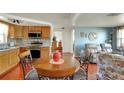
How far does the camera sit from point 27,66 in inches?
80.2

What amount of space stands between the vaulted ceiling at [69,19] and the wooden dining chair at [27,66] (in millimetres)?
449

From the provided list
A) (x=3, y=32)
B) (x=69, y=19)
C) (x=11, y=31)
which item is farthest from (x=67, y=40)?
(x=3, y=32)

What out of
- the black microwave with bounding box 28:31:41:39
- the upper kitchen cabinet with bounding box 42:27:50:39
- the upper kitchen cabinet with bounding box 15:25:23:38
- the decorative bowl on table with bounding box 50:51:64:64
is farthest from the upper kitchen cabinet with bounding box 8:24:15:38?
the decorative bowl on table with bounding box 50:51:64:64

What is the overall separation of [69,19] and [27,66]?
91 centimetres

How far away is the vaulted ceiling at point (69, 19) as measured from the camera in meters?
1.56

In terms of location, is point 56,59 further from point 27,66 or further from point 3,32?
point 3,32

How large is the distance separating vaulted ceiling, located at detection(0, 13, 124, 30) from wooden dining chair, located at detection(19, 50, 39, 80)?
449 millimetres

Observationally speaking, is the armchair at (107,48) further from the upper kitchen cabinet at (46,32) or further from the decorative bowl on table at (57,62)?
the upper kitchen cabinet at (46,32)

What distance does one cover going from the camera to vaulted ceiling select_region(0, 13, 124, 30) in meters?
1.56

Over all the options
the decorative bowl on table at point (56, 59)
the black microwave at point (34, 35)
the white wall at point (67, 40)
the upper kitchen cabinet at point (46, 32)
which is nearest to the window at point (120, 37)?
the white wall at point (67, 40)

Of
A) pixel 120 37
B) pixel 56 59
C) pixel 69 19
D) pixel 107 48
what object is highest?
pixel 69 19
